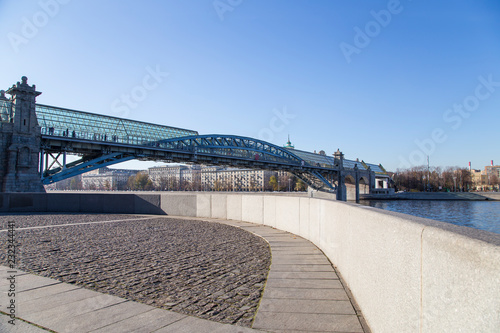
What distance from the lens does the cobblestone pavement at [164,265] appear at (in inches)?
140

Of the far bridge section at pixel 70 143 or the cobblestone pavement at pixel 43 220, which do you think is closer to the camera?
the cobblestone pavement at pixel 43 220

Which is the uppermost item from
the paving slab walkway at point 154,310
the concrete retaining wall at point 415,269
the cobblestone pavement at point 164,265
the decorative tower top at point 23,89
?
the decorative tower top at point 23,89

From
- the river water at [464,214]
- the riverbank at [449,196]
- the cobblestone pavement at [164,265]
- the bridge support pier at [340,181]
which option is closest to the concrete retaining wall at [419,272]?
the cobblestone pavement at [164,265]

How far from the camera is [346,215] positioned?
13.4ft

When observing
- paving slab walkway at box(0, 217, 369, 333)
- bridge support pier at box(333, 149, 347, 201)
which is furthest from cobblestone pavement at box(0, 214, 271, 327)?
bridge support pier at box(333, 149, 347, 201)

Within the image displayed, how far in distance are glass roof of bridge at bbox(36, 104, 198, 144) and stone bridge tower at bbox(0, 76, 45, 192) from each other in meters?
3.18

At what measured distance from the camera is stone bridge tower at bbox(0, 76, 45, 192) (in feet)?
85.6

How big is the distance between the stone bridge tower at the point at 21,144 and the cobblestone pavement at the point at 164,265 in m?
21.6

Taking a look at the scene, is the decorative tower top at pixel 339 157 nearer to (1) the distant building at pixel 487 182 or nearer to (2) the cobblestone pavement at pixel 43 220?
(1) the distant building at pixel 487 182

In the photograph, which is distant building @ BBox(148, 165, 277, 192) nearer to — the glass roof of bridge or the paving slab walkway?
the glass roof of bridge

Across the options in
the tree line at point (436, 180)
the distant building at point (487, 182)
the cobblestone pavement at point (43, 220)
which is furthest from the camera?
the distant building at point (487, 182)

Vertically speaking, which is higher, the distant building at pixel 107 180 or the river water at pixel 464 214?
the distant building at pixel 107 180

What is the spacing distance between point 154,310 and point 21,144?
29.9 m

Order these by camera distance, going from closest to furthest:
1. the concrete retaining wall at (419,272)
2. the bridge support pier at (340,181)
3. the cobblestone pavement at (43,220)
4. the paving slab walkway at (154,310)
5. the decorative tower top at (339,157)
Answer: the concrete retaining wall at (419,272) < the paving slab walkway at (154,310) < the cobblestone pavement at (43,220) < the bridge support pier at (340,181) < the decorative tower top at (339,157)
